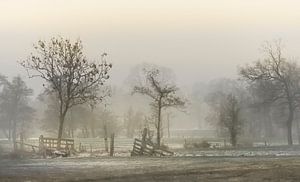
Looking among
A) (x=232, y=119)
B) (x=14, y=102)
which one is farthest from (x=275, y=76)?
(x=14, y=102)

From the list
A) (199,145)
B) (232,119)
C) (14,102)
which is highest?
(14,102)

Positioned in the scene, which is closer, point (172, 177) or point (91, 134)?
point (172, 177)

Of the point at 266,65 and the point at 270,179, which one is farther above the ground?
the point at 266,65

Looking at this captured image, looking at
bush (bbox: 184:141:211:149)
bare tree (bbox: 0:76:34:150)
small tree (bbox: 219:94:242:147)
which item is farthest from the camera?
bare tree (bbox: 0:76:34:150)

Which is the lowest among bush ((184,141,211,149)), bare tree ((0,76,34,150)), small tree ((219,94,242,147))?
bush ((184,141,211,149))

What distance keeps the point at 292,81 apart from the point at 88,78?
3620cm

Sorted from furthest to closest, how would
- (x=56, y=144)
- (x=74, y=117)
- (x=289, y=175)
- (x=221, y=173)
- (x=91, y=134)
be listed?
1. (x=91, y=134)
2. (x=74, y=117)
3. (x=56, y=144)
4. (x=221, y=173)
5. (x=289, y=175)

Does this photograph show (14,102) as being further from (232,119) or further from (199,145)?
(232,119)

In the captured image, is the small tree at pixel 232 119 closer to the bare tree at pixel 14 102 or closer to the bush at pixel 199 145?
the bush at pixel 199 145

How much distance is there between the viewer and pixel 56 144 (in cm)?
4491

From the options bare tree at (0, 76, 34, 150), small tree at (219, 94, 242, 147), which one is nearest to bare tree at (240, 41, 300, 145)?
small tree at (219, 94, 242, 147)

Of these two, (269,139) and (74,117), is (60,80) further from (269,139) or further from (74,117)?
(269,139)

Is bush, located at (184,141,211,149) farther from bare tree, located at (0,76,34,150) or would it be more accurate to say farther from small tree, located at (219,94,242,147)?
bare tree, located at (0,76,34,150)

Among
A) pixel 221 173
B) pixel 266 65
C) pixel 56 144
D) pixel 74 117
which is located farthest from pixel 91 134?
pixel 221 173
